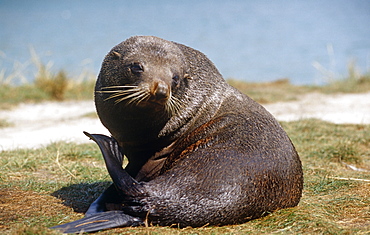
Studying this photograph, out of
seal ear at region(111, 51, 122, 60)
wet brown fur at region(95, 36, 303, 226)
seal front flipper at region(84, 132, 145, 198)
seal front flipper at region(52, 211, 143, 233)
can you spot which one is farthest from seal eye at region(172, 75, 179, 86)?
seal front flipper at region(52, 211, 143, 233)

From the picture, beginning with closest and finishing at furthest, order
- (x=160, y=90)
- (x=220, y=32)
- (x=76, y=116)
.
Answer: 1. (x=160, y=90)
2. (x=76, y=116)
3. (x=220, y=32)

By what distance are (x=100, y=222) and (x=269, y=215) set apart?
1.24 metres

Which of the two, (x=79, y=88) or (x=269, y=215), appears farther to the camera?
(x=79, y=88)

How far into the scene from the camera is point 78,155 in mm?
5895

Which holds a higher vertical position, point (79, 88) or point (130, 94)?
point (79, 88)

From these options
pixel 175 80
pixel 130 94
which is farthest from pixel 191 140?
pixel 130 94

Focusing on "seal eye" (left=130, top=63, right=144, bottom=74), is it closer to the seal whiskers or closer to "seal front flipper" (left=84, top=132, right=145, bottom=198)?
the seal whiskers

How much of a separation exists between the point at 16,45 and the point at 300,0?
4569 centimetres

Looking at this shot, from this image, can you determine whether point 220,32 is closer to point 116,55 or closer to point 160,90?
point 116,55

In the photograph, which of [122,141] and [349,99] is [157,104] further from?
[349,99]

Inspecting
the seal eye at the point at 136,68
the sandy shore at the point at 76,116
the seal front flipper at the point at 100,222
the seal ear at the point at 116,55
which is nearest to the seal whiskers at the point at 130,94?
the seal eye at the point at 136,68

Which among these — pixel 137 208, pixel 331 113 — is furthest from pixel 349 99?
pixel 137 208

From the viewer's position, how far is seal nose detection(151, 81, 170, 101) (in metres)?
3.53

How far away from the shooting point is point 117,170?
3.60 meters
